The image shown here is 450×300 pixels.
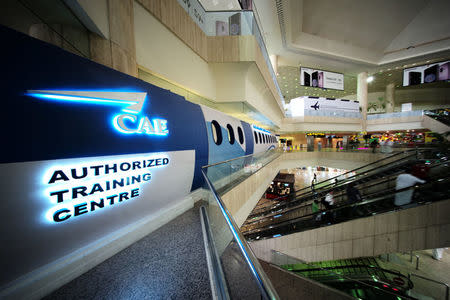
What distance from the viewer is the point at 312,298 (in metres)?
5.37

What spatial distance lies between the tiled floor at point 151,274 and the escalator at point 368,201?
5.77 m

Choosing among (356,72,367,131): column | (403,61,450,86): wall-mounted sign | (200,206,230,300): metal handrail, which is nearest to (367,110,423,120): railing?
(356,72,367,131): column

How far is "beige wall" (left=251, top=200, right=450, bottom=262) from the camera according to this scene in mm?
5422

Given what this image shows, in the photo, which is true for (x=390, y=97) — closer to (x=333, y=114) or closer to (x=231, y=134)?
(x=333, y=114)

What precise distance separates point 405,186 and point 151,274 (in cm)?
824

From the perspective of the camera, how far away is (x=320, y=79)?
69.6 ft

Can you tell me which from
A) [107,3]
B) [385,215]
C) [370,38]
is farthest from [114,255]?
[370,38]

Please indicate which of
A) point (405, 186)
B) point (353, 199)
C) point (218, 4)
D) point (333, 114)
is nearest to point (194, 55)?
Answer: point (218, 4)

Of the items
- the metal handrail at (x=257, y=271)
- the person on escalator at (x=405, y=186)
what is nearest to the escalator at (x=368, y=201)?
the person on escalator at (x=405, y=186)

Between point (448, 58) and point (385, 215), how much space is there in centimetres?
3500

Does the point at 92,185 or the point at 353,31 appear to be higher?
the point at 353,31

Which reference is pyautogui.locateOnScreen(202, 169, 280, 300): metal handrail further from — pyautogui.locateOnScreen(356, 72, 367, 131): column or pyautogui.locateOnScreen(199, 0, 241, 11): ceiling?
pyautogui.locateOnScreen(356, 72, 367, 131): column

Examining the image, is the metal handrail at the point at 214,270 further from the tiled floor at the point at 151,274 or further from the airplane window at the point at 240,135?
the airplane window at the point at 240,135

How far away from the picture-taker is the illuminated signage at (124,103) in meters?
1.85
